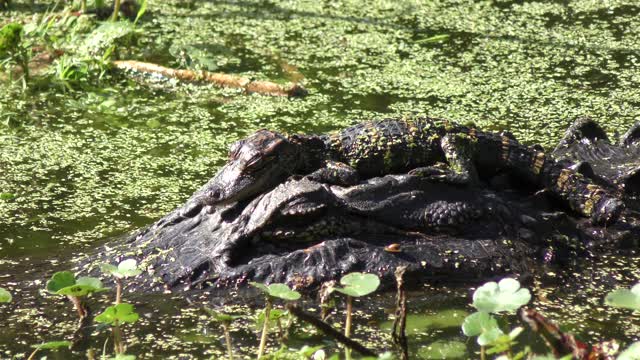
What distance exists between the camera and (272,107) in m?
5.64

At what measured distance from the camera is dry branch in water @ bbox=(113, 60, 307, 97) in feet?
19.0

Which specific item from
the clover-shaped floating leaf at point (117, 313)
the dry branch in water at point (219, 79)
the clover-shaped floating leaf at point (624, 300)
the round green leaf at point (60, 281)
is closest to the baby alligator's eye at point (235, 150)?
the round green leaf at point (60, 281)

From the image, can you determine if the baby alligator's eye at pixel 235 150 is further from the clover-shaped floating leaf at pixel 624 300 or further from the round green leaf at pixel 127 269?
the clover-shaped floating leaf at pixel 624 300

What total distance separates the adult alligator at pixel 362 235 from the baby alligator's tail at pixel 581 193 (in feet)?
0.12

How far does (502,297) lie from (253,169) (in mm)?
1146

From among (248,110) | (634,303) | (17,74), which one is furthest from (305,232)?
(17,74)

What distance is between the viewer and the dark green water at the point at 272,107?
3.24m

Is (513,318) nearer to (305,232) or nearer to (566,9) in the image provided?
(305,232)

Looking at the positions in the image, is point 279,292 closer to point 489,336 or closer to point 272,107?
point 489,336

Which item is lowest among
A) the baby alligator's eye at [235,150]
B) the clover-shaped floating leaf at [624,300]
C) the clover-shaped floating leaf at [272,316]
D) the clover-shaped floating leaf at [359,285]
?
the clover-shaped floating leaf at [272,316]

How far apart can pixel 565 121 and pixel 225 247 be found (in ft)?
8.49

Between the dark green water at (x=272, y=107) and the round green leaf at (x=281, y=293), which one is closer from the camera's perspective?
the round green leaf at (x=281, y=293)

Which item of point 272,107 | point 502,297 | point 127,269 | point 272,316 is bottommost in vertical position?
point 272,107

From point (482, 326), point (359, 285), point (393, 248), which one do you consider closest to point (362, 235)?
point (393, 248)
